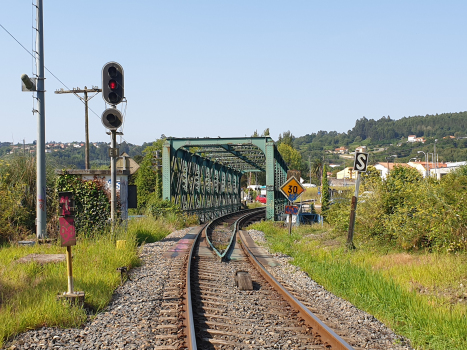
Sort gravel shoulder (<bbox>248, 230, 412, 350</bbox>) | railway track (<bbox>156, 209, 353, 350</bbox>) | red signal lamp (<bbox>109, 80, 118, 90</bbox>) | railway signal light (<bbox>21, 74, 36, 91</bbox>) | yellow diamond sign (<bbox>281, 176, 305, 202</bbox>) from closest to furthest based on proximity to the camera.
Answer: railway track (<bbox>156, 209, 353, 350</bbox>)
gravel shoulder (<bbox>248, 230, 412, 350</bbox>)
railway signal light (<bbox>21, 74, 36, 91</bbox>)
red signal lamp (<bbox>109, 80, 118, 90</bbox>)
yellow diamond sign (<bbox>281, 176, 305, 202</bbox>)

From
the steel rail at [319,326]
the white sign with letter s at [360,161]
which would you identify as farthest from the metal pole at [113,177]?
the white sign with letter s at [360,161]

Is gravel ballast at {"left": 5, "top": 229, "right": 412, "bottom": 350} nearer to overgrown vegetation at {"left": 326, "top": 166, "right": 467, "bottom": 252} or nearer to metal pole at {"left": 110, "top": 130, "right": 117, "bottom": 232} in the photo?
metal pole at {"left": 110, "top": 130, "right": 117, "bottom": 232}

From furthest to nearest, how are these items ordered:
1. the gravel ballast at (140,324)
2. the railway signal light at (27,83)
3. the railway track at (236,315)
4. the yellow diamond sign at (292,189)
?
the yellow diamond sign at (292,189)
the railway signal light at (27,83)
the railway track at (236,315)
the gravel ballast at (140,324)

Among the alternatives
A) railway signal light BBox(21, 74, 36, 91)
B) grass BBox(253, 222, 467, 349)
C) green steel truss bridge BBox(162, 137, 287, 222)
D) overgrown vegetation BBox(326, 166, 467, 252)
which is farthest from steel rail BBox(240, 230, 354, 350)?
green steel truss bridge BBox(162, 137, 287, 222)

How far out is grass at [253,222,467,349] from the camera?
575 cm

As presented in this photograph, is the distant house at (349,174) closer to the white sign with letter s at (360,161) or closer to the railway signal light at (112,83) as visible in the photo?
the white sign with letter s at (360,161)

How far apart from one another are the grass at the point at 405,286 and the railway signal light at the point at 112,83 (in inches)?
244

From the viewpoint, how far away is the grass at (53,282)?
5682 mm

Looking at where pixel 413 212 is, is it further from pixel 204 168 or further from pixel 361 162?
pixel 204 168

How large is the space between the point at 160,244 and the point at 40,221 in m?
4.16

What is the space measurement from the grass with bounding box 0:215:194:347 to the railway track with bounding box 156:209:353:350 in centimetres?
114

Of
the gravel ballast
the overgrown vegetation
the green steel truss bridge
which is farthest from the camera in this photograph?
the green steel truss bridge

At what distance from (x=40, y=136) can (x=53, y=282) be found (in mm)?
5265

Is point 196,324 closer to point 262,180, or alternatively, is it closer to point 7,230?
point 7,230
